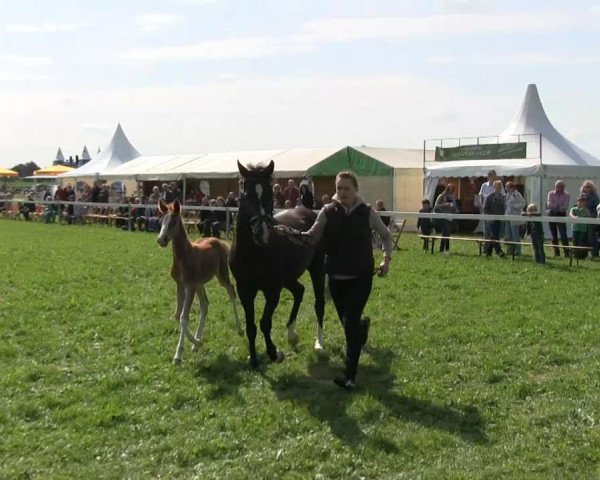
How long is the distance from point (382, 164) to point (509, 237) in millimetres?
10354

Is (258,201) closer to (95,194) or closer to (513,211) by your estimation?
(513,211)

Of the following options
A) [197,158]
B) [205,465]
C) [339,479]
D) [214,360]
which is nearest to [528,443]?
[339,479]

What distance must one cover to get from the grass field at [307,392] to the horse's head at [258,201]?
4.56ft

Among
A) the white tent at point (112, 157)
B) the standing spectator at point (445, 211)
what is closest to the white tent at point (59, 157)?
the white tent at point (112, 157)

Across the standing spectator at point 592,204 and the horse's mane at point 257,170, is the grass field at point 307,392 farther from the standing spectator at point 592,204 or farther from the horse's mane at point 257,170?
the standing spectator at point 592,204

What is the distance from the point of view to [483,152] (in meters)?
27.1

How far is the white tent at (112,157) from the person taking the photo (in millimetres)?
41594

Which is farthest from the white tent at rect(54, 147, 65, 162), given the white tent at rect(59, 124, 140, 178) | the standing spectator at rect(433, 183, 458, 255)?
the standing spectator at rect(433, 183, 458, 255)

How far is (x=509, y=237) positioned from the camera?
1894 cm

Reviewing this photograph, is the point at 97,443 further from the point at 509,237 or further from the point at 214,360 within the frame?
the point at 509,237

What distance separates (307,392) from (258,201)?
1866mm

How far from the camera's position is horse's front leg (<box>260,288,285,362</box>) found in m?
8.37

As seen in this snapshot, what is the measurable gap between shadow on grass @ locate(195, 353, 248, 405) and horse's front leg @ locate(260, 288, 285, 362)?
30cm

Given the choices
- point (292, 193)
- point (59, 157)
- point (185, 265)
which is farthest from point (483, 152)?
point (59, 157)
